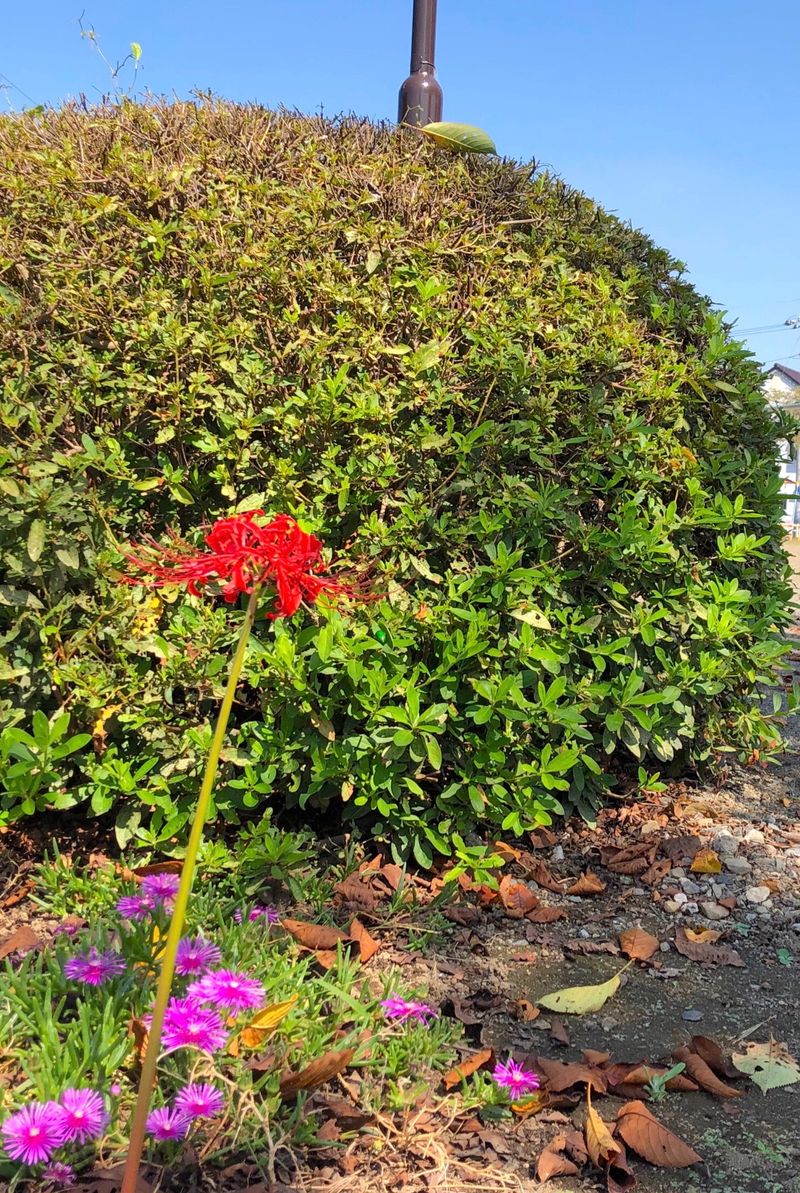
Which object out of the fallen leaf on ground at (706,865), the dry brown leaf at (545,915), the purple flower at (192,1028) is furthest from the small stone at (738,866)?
the purple flower at (192,1028)

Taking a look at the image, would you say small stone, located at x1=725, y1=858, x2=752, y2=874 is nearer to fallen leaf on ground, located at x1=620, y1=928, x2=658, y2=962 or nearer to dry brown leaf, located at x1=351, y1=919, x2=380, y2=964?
fallen leaf on ground, located at x1=620, y1=928, x2=658, y2=962

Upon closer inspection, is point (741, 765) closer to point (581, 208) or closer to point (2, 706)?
point (581, 208)

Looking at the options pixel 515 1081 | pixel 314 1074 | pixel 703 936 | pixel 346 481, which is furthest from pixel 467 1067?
pixel 346 481

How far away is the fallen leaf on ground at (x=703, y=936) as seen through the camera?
2656mm

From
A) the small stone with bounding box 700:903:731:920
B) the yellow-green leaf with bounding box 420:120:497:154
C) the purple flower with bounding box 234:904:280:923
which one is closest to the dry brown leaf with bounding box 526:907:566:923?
the small stone with bounding box 700:903:731:920

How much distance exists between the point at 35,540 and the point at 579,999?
73.2 inches

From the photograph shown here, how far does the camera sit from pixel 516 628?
9.62 ft

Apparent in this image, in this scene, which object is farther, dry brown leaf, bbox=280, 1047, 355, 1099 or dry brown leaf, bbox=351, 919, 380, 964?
dry brown leaf, bbox=351, 919, 380, 964

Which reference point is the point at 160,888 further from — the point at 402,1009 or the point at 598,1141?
the point at 598,1141

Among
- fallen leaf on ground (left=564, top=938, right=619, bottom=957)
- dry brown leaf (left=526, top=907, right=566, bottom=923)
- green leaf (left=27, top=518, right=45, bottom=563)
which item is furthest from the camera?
dry brown leaf (left=526, top=907, right=566, bottom=923)

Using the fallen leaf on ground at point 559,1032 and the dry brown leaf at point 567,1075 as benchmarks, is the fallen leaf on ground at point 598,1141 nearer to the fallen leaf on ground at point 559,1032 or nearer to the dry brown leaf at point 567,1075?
the dry brown leaf at point 567,1075

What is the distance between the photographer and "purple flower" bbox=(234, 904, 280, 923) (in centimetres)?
226

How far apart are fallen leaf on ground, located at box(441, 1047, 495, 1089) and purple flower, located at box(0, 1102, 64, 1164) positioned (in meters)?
0.83

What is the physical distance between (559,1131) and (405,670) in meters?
1.26
